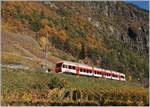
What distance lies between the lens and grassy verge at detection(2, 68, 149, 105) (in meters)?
28.5

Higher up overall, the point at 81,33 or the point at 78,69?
the point at 81,33

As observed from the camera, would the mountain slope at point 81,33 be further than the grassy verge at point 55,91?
Yes

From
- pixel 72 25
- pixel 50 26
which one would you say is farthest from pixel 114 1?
pixel 50 26

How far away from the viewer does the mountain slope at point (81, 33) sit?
6215cm

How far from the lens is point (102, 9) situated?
335 feet

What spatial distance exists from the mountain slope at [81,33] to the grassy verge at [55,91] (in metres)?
10.7

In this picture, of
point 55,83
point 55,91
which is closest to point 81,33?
point 55,83

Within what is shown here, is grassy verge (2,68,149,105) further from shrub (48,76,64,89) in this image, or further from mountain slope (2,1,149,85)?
mountain slope (2,1,149,85)

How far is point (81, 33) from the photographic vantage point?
81.8 metres

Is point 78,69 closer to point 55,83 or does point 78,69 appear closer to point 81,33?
point 55,83

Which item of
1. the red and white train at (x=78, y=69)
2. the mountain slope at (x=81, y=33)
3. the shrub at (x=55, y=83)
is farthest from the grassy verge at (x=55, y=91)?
the mountain slope at (x=81, y=33)

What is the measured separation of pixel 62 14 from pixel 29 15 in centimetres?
1511

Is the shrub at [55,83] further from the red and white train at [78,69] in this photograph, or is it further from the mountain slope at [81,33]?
the mountain slope at [81,33]

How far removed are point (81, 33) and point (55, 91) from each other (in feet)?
163
